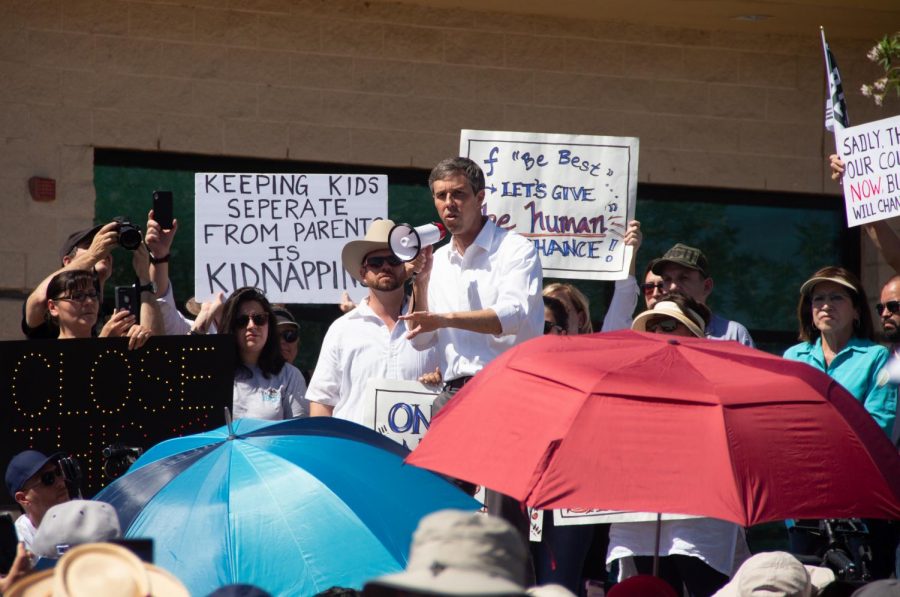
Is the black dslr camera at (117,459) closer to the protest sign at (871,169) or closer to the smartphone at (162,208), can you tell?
the smartphone at (162,208)

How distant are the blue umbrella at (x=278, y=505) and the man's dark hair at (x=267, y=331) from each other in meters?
1.93

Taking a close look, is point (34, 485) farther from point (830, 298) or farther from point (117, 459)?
point (830, 298)

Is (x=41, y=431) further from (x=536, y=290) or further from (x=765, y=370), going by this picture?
(x=765, y=370)

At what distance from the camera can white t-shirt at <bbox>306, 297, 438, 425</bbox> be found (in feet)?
22.7

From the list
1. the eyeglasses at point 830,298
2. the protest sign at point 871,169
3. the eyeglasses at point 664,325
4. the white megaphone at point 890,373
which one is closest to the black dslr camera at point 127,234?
the eyeglasses at point 664,325

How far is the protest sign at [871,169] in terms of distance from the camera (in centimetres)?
727

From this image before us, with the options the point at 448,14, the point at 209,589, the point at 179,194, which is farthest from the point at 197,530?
the point at 448,14

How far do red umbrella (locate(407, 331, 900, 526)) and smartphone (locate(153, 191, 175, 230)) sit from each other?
7.40 feet

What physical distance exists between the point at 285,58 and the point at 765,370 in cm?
518

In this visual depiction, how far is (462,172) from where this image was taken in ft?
20.2

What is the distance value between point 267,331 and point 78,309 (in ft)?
3.51

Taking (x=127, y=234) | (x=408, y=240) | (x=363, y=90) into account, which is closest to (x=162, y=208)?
(x=127, y=234)

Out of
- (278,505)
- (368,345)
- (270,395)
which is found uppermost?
(368,345)

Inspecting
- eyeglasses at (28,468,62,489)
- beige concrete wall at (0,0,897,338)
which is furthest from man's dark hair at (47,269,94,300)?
beige concrete wall at (0,0,897,338)
